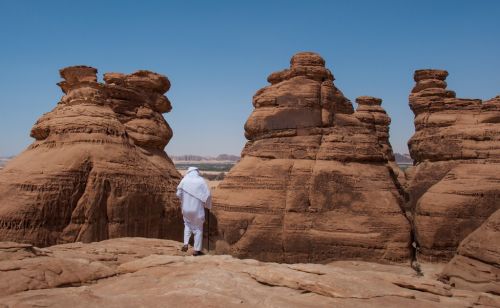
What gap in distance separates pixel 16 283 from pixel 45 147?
9.01 metres

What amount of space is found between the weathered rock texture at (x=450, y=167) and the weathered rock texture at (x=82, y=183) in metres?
10.5

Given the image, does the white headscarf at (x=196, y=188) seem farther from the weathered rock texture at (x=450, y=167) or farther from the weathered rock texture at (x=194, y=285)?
the weathered rock texture at (x=450, y=167)

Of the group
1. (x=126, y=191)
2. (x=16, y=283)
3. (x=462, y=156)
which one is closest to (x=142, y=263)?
(x=16, y=283)

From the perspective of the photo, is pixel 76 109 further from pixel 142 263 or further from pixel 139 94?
pixel 142 263

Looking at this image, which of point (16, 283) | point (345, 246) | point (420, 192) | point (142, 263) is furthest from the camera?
point (420, 192)

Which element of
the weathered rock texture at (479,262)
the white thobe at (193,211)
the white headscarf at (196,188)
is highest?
the white headscarf at (196,188)

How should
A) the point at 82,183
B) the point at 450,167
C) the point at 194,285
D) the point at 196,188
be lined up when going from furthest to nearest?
1. the point at 450,167
2. the point at 82,183
3. the point at 196,188
4. the point at 194,285

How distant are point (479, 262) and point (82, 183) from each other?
11977 millimetres

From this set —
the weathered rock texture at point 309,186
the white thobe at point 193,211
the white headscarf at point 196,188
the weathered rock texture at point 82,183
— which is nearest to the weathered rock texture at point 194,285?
the white thobe at point 193,211

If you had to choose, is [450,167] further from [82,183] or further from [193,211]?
[82,183]

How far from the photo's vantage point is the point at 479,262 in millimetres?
12844

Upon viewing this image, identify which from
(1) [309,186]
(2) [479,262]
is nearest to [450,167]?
(1) [309,186]

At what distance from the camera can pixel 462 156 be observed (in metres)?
20.4

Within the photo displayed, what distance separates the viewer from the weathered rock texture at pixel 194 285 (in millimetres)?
5898
